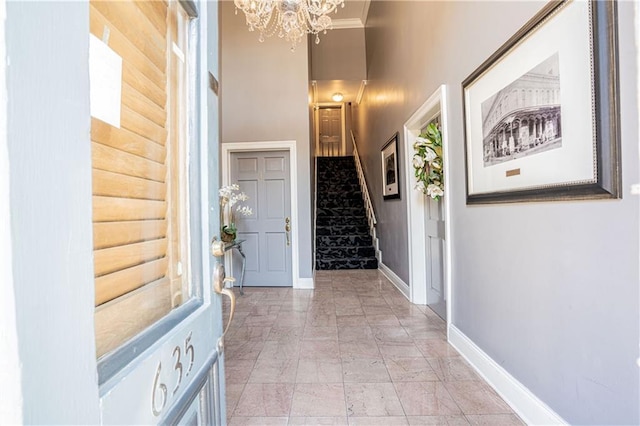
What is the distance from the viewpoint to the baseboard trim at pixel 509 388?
1442mm

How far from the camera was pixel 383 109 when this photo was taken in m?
4.69

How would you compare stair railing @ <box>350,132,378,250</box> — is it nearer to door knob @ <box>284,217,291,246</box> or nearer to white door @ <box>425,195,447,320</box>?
door knob @ <box>284,217,291,246</box>

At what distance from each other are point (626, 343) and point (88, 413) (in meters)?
1.52

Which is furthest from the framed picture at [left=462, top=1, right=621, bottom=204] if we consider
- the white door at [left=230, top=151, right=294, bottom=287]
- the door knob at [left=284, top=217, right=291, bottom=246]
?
the white door at [left=230, top=151, right=294, bottom=287]

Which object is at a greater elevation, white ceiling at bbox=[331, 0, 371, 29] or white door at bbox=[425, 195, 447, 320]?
white ceiling at bbox=[331, 0, 371, 29]

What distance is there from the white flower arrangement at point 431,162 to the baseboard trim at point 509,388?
1.19 metres

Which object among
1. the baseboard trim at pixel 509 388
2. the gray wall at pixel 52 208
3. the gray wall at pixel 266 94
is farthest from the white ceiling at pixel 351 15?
the gray wall at pixel 52 208

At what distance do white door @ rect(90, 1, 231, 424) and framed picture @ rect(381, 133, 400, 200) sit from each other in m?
3.28

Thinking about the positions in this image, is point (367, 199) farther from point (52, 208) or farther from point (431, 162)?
point (52, 208)

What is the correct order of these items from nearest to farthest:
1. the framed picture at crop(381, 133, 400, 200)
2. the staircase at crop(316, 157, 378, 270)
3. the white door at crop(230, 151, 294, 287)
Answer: the framed picture at crop(381, 133, 400, 200) → the white door at crop(230, 151, 294, 287) → the staircase at crop(316, 157, 378, 270)

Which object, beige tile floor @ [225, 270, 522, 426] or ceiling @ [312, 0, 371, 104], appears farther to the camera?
ceiling @ [312, 0, 371, 104]

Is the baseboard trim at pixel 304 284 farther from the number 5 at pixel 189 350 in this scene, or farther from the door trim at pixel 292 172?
the number 5 at pixel 189 350

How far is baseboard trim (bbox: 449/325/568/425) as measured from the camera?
56.8 inches

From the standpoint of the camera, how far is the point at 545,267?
1423 millimetres
